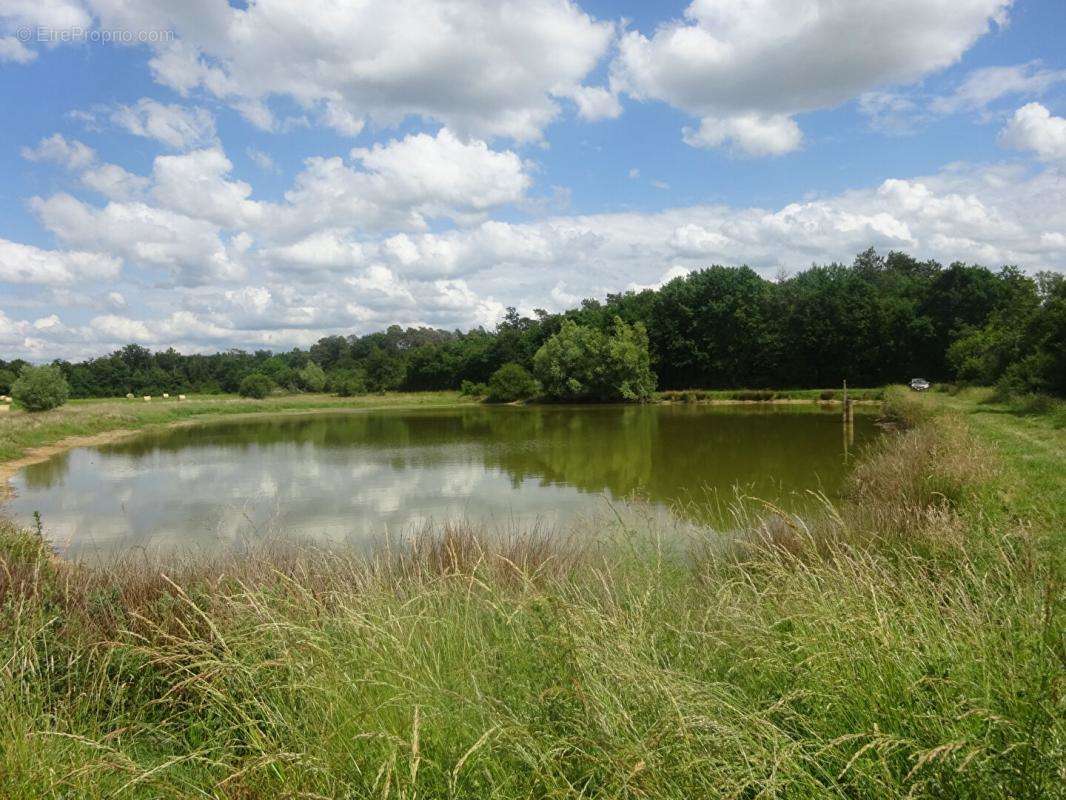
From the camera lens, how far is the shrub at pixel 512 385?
62.1m

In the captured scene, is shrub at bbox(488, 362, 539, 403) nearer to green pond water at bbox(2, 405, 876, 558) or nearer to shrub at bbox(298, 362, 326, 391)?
green pond water at bbox(2, 405, 876, 558)

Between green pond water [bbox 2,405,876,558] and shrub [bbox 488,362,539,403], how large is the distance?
26.9m

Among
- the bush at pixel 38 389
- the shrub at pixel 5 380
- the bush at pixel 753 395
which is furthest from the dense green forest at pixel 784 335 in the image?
the bush at pixel 38 389

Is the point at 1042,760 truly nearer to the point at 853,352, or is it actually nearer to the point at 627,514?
the point at 627,514

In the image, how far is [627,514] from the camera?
10.5 metres

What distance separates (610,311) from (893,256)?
4104 cm

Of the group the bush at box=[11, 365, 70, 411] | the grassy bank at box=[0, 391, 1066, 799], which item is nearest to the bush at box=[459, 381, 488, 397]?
the bush at box=[11, 365, 70, 411]

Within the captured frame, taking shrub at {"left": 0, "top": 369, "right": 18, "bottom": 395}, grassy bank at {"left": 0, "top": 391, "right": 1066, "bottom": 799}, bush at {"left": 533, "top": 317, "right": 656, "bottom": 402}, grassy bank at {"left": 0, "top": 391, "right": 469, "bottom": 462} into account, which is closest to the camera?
grassy bank at {"left": 0, "top": 391, "right": 1066, "bottom": 799}

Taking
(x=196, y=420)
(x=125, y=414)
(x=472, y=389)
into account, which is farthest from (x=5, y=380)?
(x=472, y=389)

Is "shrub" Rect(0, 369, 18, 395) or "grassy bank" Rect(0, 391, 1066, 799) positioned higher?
"shrub" Rect(0, 369, 18, 395)

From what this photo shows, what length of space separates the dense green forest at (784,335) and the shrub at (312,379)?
0.21 metres

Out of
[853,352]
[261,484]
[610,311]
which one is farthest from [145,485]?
[610,311]

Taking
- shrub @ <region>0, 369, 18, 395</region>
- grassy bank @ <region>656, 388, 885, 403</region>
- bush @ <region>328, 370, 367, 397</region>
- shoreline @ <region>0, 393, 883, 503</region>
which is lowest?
shoreline @ <region>0, 393, 883, 503</region>

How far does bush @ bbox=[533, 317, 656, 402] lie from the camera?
5425 cm
